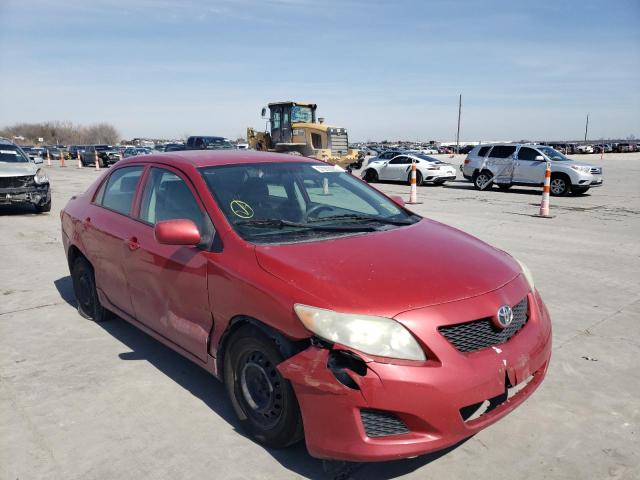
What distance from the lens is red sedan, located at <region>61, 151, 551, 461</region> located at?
90.7 inches

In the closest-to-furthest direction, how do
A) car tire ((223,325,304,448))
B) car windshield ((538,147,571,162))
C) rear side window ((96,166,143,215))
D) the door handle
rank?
1. car tire ((223,325,304,448))
2. the door handle
3. rear side window ((96,166,143,215))
4. car windshield ((538,147,571,162))

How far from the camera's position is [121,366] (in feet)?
12.8

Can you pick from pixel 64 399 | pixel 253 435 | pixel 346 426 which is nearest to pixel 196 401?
pixel 253 435

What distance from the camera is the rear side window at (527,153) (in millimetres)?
17891

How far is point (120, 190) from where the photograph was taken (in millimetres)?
4316

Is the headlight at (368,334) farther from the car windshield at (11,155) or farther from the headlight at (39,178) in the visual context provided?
the car windshield at (11,155)

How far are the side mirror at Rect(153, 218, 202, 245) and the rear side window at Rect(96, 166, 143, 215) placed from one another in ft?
3.72

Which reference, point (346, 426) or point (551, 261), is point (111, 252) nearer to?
point (346, 426)

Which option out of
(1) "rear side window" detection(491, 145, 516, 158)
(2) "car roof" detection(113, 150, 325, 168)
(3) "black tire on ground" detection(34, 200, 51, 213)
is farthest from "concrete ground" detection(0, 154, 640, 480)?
(1) "rear side window" detection(491, 145, 516, 158)

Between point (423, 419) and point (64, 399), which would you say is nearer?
point (423, 419)

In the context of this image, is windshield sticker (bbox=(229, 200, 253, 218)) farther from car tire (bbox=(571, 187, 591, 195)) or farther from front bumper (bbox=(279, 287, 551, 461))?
car tire (bbox=(571, 187, 591, 195))

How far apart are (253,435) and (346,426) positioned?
2.61 ft

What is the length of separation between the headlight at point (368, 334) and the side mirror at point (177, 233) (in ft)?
3.42

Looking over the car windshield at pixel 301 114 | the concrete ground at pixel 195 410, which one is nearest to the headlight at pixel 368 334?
the concrete ground at pixel 195 410
